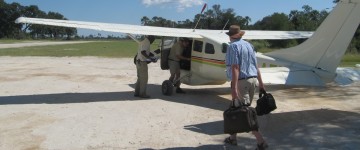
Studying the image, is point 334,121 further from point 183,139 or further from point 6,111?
point 6,111

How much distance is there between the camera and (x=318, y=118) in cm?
950

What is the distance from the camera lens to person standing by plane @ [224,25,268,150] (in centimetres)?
644

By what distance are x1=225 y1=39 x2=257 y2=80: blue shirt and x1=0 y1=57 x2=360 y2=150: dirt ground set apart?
1311mm

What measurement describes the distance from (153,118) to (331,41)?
4.35m

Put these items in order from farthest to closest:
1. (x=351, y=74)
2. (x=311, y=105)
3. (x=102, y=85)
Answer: (x=102, y=85) → (x=311, y=105) → (x=351, y=74)

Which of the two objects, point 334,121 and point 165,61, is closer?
point 334,121

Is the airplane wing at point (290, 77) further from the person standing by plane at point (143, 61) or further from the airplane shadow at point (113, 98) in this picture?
the person standing by plane at point (143, 61)

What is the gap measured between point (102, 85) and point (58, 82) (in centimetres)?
174

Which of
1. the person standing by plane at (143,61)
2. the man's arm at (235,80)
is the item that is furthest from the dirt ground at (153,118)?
the man's arm at (235,80)

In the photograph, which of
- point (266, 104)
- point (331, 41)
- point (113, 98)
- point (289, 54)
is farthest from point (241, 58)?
point (113, 98)

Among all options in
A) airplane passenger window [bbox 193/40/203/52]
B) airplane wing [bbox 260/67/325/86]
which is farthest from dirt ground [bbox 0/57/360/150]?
airplane passenger window [bbox 193/40/203/52]

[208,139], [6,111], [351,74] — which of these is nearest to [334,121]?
[351,74]

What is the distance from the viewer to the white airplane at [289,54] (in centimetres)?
937

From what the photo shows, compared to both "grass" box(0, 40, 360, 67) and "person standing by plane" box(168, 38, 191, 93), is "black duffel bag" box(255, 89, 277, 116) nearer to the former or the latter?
"person standing by plane" box(168, 38, 191, 93)
